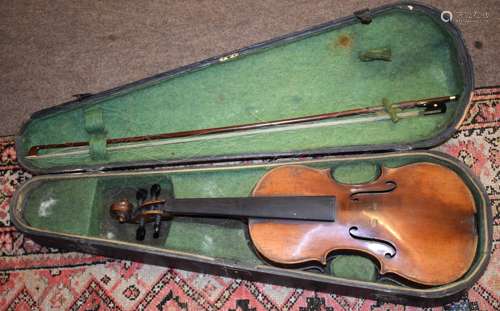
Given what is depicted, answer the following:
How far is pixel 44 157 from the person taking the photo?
212 centimetres

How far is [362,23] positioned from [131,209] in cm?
125

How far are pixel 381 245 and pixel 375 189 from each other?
22 centimetres

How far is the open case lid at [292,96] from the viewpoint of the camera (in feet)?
6.40

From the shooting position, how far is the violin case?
1.93 metres

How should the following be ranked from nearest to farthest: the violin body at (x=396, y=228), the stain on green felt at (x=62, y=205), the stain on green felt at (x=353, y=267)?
the violin body at (x=396, y=228) → the stain on green felt at (x=353, y=267) → the stain on green felt at (x=62, y=205)

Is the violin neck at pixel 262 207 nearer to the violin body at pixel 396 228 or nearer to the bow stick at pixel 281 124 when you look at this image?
the violin body at pixel 396 228

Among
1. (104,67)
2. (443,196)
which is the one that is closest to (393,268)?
(443,196)

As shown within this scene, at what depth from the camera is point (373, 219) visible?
1.75 metres

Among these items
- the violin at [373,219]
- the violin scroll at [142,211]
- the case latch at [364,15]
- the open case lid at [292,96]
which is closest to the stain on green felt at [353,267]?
the violin at [373,219]

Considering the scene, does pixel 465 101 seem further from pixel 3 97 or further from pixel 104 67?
pixel 3 97

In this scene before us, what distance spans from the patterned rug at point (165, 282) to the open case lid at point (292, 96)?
0.49m

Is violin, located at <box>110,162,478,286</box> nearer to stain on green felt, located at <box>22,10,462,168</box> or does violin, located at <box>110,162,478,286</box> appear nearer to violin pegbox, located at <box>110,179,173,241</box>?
violin pegbox, located at <box>110,179,173,241</box>

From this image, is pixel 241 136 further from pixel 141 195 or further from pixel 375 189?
pixel 375 189

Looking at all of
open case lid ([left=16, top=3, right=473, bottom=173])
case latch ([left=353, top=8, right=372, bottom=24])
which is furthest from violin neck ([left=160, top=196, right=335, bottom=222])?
case latch ([left=353, top=8, right=372, bottom=24])
